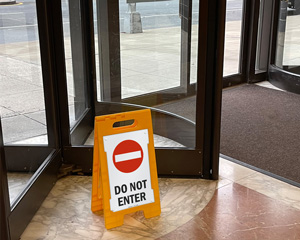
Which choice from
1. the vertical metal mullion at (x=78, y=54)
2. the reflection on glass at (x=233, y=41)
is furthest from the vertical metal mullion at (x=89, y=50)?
the reflection on glass at (x=233, y=41)

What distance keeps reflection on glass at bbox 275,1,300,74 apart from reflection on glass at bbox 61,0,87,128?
276 cm

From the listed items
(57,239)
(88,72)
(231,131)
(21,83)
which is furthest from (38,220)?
(231,131)

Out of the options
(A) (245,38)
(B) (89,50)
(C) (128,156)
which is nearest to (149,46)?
(B) (89,50)

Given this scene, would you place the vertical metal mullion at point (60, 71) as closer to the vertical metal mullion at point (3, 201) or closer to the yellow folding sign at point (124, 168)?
the yellow folding sign at point (124, 168)

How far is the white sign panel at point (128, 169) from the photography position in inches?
89.7

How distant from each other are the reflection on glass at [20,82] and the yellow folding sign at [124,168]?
1.42 feet

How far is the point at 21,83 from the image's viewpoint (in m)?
2.39

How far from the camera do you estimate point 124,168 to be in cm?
230

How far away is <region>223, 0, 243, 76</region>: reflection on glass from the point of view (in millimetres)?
5070

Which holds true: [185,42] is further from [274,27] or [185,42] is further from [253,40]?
[274,27]

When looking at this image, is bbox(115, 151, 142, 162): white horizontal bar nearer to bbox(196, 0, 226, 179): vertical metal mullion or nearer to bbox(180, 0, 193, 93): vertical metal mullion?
bbox(196, 0, 226, 179): vertical metal mullion

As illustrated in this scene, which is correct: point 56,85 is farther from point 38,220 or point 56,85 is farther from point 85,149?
point 38,220

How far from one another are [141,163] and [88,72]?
879 mm

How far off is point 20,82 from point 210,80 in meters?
1.08
